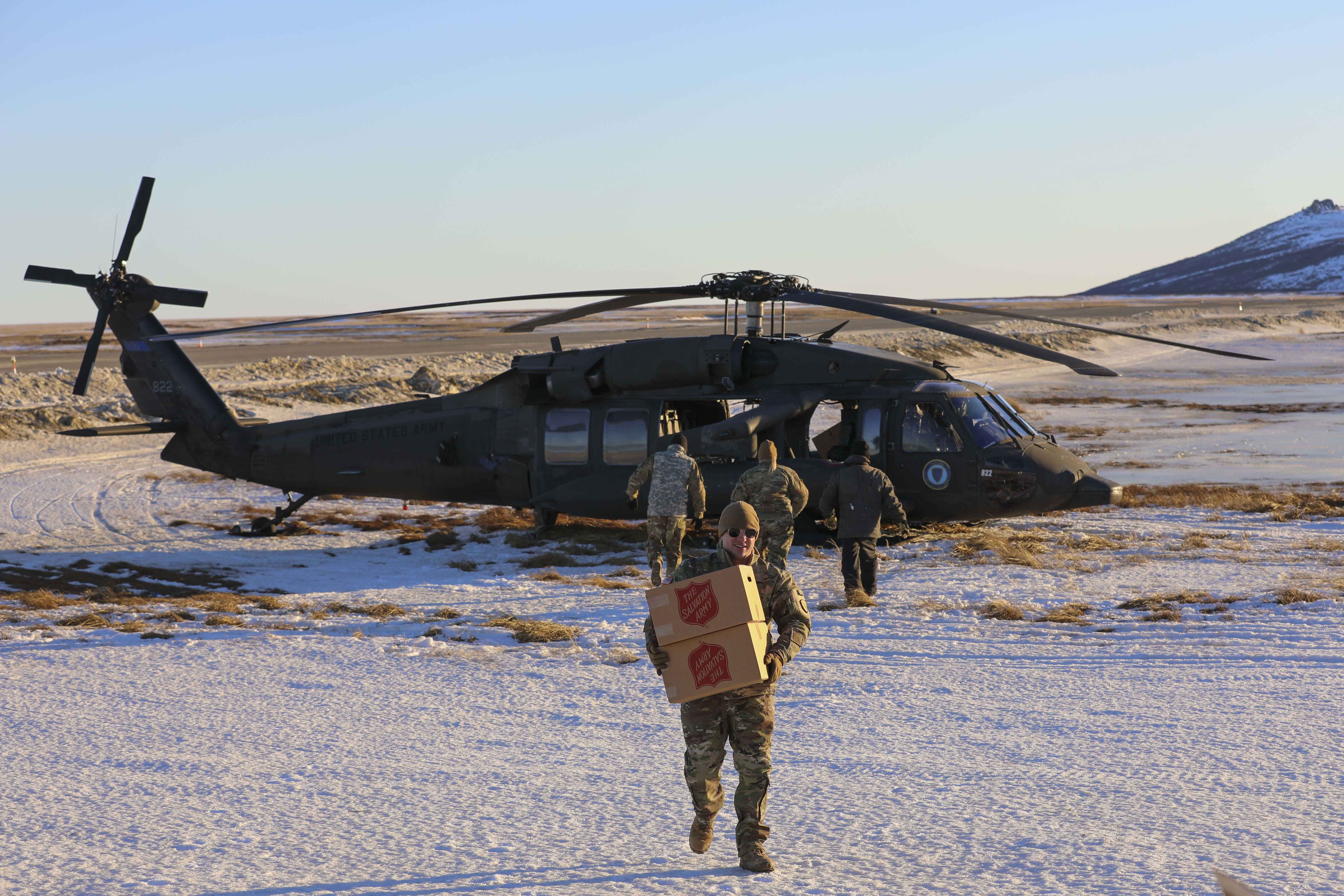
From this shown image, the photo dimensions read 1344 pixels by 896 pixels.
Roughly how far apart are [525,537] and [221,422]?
16.2 feet

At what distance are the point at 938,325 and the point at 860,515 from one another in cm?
248

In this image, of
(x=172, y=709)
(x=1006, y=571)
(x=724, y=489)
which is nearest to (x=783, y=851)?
(x=172, y=709)

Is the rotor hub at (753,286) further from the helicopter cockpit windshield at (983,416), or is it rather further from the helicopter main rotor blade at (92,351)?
the helicopter main rotor blade at (92,351)

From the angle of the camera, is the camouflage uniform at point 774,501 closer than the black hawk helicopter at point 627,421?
Yes

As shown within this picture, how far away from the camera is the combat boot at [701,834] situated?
18.2 feet

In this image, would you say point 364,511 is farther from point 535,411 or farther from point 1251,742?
point 1251,742

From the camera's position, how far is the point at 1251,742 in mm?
7160

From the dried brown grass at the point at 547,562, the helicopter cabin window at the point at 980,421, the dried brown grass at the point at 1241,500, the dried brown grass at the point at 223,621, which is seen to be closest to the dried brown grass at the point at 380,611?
the dried brown grass at the point at 223,621

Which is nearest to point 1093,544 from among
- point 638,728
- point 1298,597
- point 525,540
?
point 1298,597

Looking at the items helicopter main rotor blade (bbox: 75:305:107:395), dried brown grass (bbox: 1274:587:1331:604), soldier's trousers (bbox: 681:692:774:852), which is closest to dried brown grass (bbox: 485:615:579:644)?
soldier's trousers (bbox: 681:692:774:852)

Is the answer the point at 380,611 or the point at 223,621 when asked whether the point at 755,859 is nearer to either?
the point at 380,611

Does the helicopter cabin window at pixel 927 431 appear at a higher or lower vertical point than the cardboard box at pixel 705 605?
higher

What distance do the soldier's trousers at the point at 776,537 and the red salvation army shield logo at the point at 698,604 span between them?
214 inches

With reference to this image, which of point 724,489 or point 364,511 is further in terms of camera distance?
point 364,511
